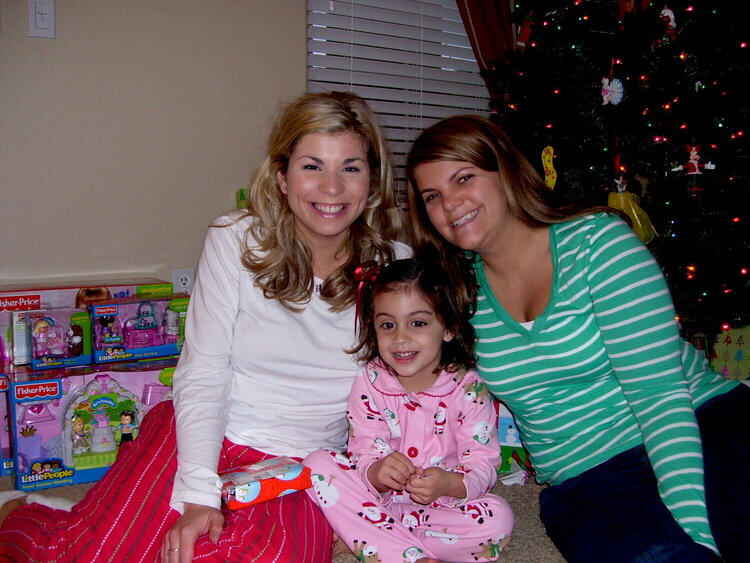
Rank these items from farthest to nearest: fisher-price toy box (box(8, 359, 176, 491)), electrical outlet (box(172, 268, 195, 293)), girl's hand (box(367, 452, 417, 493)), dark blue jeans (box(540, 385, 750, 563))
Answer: electrical outlet (box(172, 268, 195, 293)) → fisher-price toy box (box(8, 359, 176, 491)) → girl's hand (box(367, 452, 417, 493)) → dark blue jeans (box(540, 385, 750, 563))

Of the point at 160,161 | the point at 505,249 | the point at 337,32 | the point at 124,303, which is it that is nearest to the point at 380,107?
the point at 337,32

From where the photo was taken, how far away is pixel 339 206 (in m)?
1.35

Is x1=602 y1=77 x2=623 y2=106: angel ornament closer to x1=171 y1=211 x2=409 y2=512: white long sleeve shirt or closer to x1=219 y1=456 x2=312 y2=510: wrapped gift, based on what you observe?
x1=171 y1=211 x2=409 y2=512: white long sleeve shirt

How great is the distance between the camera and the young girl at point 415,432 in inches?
51.8

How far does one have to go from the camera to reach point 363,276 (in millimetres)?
1444

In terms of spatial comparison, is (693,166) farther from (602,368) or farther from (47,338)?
(47,338)

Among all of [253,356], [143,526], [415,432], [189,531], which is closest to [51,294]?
[253,356]

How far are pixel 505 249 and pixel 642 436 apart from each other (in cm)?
49

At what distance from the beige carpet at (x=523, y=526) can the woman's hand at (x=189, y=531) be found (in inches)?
15.8

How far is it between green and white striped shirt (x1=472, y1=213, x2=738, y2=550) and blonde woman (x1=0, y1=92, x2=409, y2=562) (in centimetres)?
37

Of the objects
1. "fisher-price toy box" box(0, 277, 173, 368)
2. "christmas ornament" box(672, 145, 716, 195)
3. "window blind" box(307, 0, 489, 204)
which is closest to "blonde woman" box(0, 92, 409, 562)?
"fisher-price toy box" box(0, 277, 173, 368)

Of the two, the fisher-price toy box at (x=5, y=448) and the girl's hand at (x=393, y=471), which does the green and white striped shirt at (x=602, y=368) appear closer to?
the girl's hand at (x=393, y=471)

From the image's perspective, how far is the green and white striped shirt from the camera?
1.11 meters

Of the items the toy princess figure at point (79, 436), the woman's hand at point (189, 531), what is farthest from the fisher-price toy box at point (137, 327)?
the woman's hand at point (189, 531)
